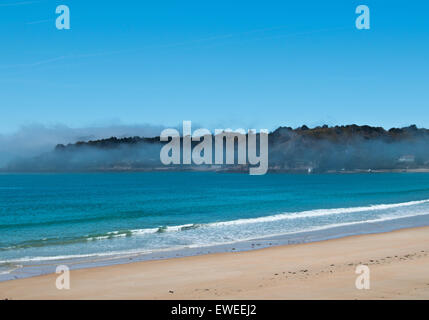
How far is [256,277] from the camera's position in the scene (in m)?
13.7

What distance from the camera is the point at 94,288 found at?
497 inches

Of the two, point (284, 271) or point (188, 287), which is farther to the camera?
point (284, 271)

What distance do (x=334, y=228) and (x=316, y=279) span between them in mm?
15268

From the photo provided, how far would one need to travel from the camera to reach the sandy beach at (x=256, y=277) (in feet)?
37.8

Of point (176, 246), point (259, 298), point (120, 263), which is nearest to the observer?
point (259, 298)

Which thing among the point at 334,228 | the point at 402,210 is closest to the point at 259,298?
the point at 334,228

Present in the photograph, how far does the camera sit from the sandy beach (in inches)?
454
